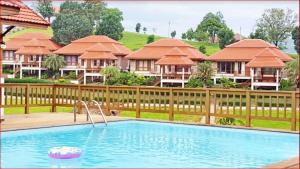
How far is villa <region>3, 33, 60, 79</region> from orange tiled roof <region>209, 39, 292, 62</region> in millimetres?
16179

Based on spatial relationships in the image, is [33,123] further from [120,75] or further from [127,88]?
[120,75]

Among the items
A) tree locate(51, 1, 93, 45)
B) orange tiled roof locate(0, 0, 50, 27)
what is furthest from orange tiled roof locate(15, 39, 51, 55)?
orange tiled roof locate(0, 0, 50, 27)

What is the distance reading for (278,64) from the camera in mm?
35844

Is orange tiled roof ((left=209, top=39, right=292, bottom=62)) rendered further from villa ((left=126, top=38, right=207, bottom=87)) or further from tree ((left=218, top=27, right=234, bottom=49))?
tree ((left=218, top=27, right=234, bottom=49))

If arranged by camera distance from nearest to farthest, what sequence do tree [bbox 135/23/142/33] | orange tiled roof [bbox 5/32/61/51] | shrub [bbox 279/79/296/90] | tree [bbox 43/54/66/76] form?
shrub [bbox 279/79/296/90]
tree [bbox 43/54/66/76]
orange tiled roof [bbox 5/32/61/51]
tree [bbox 135/23/142/33]

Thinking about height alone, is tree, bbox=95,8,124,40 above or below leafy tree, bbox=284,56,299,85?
above

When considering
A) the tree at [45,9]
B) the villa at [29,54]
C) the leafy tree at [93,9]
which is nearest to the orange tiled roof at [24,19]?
the villa at [29,54]

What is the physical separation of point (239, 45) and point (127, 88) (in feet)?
108

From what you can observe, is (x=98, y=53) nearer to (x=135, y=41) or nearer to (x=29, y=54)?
(x=29, y=54)

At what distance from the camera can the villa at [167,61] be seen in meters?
38.8

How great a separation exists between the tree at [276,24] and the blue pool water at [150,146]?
2176 inches

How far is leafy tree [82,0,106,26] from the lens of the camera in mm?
68606

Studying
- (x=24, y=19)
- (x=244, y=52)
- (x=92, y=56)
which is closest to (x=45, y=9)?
(x=92, y=56)

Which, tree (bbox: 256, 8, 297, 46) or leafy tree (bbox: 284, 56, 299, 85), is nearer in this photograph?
leafy tree (bbox: 284, 56, 299, 85)
